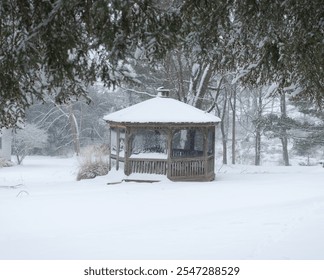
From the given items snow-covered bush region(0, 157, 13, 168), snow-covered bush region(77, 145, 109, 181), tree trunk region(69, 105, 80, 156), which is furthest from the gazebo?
tree trunk region(69, 105, 80, 156)

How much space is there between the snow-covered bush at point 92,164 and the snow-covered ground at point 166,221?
3.45 meters

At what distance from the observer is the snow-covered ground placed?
730cm

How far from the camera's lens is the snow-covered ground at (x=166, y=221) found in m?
7.30

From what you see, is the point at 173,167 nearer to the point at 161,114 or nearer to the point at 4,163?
the point at 161,114

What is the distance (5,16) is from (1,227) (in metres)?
6.07

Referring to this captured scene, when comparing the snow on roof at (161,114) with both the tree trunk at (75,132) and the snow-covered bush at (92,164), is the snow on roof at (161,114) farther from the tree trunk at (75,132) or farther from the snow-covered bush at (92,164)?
the tree trunk at (75,132)

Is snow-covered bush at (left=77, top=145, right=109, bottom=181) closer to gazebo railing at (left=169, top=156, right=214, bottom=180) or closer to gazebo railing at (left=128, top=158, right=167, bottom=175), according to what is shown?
gazebo railing at (left=128, top=158, right=167, bottom=175)

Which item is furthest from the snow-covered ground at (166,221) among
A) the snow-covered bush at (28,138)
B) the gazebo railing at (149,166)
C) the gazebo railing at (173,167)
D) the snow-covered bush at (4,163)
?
the snow-covered bush at (28,138)

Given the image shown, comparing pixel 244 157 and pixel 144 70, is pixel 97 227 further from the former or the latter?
pixel 244 157

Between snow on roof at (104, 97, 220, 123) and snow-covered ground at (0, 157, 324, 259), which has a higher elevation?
snow on roof at (104, 97, 220, 123)

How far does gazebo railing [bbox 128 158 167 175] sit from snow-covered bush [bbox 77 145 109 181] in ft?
10.5

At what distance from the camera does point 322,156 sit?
42.4 metres

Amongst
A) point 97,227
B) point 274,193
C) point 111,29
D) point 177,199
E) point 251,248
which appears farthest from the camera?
point 274,193
